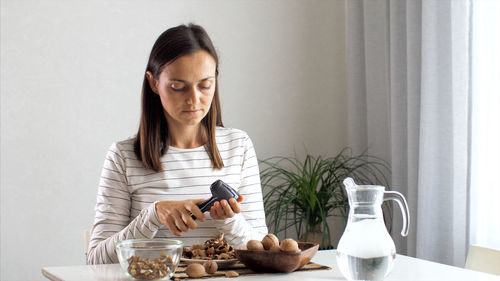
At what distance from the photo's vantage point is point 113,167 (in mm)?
1745

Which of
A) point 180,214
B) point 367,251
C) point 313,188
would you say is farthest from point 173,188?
point 313,188

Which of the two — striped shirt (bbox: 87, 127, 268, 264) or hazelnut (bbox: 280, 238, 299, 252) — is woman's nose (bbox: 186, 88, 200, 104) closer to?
striped shirt (bbox: 87, 127, 268, 264)

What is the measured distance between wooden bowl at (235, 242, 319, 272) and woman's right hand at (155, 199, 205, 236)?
0.12 metres

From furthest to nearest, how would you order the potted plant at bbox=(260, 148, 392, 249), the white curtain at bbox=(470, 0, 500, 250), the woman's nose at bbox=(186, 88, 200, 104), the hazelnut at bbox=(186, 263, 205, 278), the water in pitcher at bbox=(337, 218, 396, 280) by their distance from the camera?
the potted plant at bbox=(260, 148, 392, 249) → the white curtain at bbox=(470, 0, 500, 250) → the woman's nose at bbox=(186, 88, 200, 104) → the hazelnut at bbox=(186, 263, 205, 278) → the water in pitcher at bbox=(337, 218, 396, 280)

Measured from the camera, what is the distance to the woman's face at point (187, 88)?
167cm

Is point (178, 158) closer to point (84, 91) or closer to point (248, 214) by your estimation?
point (248, 214)

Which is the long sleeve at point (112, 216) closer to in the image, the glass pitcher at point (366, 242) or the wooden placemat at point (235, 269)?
the wooden placemat at point (235, 269)

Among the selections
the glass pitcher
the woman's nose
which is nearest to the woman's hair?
the woman's nose

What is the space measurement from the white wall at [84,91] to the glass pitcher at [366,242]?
6.12 ft

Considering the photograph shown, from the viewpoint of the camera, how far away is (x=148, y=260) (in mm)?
1192

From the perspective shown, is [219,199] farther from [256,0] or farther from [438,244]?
[256,0]

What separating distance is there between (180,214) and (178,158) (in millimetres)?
467

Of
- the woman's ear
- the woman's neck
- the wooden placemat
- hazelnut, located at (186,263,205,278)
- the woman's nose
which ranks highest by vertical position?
the woman's ear

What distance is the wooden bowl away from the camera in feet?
4.21
